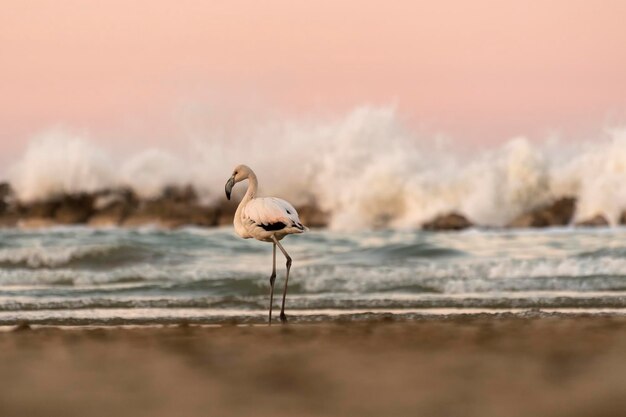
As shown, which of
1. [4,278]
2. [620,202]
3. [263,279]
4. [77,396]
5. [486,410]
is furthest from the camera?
[620,202]

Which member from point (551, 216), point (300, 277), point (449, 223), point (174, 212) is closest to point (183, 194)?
point (174, 212)

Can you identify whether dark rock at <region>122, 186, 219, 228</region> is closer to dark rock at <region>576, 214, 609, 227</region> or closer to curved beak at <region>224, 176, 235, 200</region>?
dark rock at <region>576, 214, 609, 227</region>

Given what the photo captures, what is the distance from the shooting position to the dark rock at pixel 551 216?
3575cm

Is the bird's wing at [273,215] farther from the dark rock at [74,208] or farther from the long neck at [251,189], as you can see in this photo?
the dark rock at [74,208]

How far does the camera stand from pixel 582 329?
7238 millimetres

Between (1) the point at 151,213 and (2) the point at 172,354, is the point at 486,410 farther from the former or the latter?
(1) the point at 151,213

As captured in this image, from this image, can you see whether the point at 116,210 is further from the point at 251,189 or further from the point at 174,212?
the point at 251,189

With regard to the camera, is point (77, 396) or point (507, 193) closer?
point (77, 396)

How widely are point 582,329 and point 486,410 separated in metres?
2.94

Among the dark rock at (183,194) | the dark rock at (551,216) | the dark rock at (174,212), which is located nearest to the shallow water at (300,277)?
the dark rock at (551,216)

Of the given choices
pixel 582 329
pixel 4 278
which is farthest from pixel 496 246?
pixel 582 329

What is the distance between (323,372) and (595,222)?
99.7ft

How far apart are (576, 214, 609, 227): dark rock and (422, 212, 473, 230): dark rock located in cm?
383

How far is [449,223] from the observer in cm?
3553
